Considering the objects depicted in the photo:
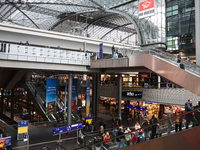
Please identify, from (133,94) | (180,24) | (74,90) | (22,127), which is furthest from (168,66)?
(180,24)

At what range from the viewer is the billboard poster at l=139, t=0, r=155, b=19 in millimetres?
28748

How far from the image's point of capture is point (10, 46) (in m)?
13.9

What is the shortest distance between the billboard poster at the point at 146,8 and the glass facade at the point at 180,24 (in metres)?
5.23

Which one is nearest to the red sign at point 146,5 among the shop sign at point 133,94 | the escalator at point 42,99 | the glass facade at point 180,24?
the glass facade at point 180,24

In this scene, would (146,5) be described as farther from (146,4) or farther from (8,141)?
(8,141)

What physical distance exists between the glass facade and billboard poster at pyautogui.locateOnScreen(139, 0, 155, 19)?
5.23 meters

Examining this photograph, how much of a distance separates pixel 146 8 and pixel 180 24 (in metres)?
6.90

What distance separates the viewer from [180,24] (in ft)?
102

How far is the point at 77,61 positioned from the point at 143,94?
13000 millimetres

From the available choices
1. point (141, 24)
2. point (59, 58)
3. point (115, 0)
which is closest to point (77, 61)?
point (59, 58)

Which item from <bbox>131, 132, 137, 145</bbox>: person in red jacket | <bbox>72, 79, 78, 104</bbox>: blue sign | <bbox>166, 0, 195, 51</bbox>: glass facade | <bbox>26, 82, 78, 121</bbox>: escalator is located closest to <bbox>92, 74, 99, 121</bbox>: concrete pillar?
<bbox>26, 82, 78, 121</bbox>: escalator

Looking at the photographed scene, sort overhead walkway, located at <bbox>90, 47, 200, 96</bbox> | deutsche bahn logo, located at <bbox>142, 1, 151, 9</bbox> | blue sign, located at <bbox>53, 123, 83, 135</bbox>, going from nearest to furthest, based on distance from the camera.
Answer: overhead walkway, located at <bbox>90, 47, 200, 96</bbox>
blue sign, located at <bbox>53, 123, 83, 135</bbox>
deutsche bahn logo, located at <bbox>142, 1, 151, 9</bbox>

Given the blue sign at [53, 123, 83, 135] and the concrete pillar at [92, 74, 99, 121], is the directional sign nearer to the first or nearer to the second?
the blue sign at [53, 123, 83, 135]

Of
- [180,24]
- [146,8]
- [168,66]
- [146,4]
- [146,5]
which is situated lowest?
[168,66]
